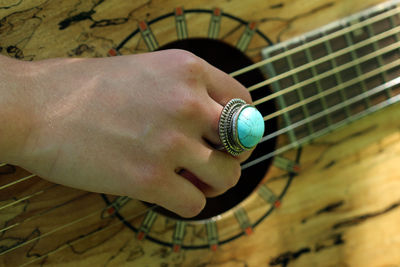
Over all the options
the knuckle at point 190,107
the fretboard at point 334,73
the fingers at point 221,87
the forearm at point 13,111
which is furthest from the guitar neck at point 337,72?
the forearm at point 13,111

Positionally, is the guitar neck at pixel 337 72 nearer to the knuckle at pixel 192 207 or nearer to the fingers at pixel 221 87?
the fingers at pixel 221 87

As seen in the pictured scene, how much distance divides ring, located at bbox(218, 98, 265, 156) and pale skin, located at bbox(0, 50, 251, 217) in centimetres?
2

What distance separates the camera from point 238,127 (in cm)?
69

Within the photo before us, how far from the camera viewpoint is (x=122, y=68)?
0.68 metres

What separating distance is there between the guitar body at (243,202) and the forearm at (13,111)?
0.59ft

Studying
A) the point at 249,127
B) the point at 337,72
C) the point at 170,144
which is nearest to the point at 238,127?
the point at 249,127

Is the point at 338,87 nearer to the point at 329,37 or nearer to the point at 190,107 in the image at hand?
the point at 329,37

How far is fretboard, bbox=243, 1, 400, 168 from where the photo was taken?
38.0 inches

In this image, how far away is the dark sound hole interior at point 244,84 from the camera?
37.7 inches

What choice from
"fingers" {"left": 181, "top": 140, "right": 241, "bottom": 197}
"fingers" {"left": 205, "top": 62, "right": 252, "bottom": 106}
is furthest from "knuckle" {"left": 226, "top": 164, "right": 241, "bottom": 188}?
"fingers" {"left": 205, "top": 62, "right": 252, "bottom": 106}

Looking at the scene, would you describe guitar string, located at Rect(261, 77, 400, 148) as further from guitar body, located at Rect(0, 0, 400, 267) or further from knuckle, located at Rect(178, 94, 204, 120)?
knuckle, located at Rect(178, 94, 204, 120)

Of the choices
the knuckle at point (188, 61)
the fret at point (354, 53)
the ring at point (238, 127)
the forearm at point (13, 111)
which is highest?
the fret at point (354, 53)

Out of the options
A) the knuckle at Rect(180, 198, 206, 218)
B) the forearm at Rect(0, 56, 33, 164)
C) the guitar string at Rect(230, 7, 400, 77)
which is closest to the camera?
the forearm at Rect(0, 56, 33, 164)

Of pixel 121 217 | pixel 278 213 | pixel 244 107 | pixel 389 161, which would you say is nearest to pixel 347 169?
pixel 389 161
